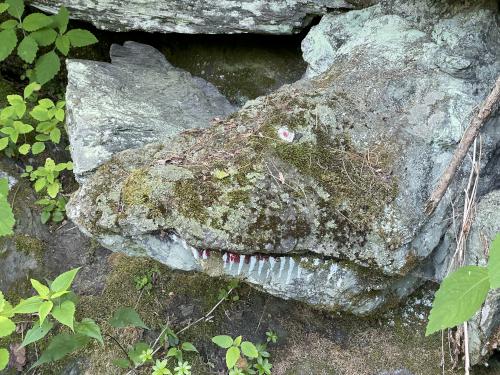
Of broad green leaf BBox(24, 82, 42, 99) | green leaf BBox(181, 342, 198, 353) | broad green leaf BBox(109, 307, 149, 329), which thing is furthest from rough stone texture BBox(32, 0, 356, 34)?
green leaf BBox(181, 342, 198, 353)

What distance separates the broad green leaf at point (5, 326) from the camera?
112 inches

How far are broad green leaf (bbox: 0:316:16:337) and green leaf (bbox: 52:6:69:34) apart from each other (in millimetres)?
2595

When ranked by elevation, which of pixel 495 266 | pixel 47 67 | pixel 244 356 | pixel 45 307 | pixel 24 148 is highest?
pixel 495 266

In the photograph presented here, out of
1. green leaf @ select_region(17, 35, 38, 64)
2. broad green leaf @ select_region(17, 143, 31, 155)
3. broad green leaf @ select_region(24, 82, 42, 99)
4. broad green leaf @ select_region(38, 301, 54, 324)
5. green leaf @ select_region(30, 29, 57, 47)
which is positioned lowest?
broad green leaf @ select_region(17, 143, 31, 155)

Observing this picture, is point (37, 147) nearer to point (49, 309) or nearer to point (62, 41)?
point (62, 41)

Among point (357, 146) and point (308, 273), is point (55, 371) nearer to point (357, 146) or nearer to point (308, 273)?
point (308, 273)

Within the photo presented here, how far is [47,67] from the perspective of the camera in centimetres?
457

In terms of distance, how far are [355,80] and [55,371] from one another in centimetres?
291

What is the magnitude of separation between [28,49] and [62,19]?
0.37 meters

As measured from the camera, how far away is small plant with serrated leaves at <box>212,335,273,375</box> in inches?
125

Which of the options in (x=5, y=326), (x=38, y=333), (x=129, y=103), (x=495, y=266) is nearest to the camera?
(x=495, y=266)


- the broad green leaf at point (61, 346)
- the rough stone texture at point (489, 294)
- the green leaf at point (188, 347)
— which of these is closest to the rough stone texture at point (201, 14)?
the rough stone texture at point (489, 294)

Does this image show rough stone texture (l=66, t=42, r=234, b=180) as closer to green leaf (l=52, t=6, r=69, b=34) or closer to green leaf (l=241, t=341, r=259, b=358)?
green leaf (l=52, t=6, r=69, b=34)

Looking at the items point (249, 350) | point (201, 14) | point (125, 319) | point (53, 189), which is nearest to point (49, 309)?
point (125, 319)
